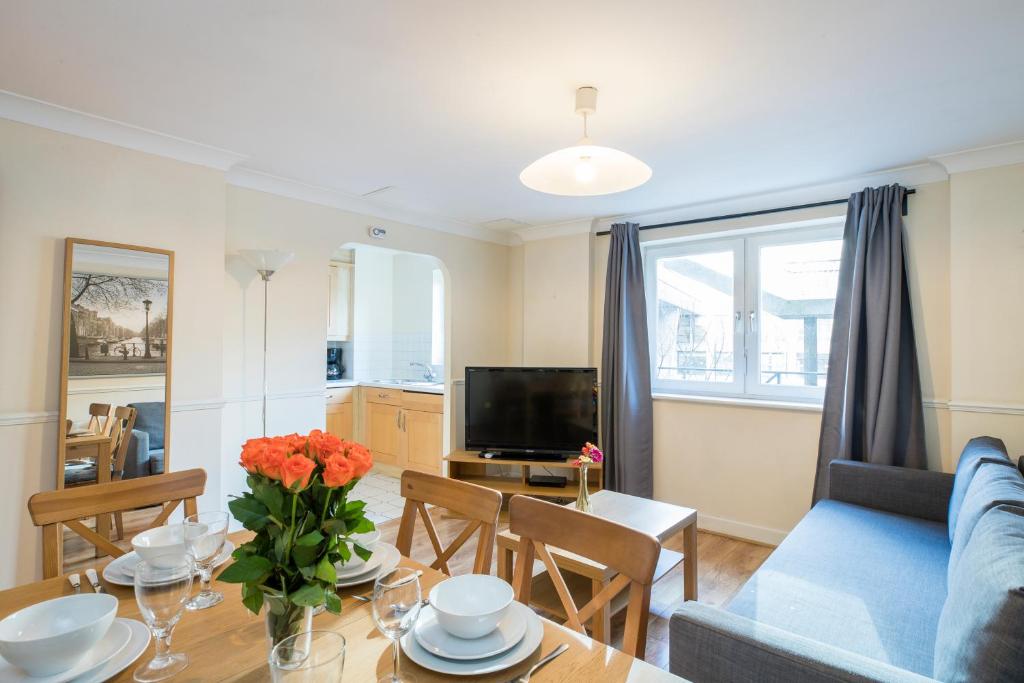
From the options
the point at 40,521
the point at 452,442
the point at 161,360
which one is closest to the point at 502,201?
the point at 452,442

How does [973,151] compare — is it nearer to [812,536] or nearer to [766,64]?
[766,64]

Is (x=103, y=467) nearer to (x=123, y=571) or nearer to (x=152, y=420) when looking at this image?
(x=152, y=420)

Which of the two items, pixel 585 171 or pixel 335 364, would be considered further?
pixel 335 364

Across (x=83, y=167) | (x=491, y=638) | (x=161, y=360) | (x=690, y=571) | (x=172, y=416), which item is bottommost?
(x=690, y=571)

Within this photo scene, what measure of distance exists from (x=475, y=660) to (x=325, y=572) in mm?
344

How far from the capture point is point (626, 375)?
402 centimetres

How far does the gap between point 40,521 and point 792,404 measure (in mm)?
3849

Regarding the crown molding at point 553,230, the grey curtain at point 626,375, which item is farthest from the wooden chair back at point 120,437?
the crown molding at point 553,230

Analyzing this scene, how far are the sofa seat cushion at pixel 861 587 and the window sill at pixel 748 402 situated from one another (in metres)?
0.91

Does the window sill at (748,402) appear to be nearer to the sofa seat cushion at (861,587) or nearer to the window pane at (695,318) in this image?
the window pane at (695,318)

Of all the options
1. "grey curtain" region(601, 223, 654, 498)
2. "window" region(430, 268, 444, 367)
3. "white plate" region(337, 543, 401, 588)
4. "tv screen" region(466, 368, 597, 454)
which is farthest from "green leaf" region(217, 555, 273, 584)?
"window" region(430, 268, 444, 367)

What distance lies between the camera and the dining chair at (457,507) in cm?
159

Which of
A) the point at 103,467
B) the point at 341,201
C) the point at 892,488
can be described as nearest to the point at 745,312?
the point at 892,488

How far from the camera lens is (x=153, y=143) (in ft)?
8.54
